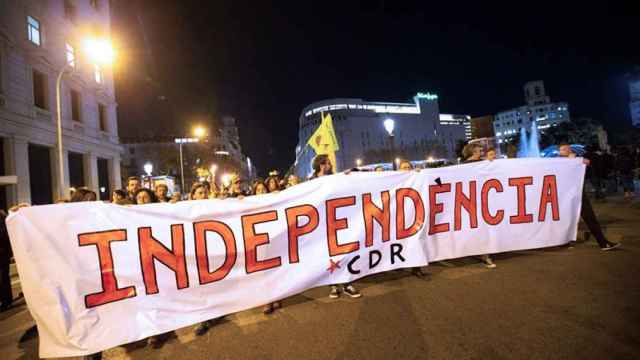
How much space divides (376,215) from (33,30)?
20190 mm

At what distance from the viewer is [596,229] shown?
18.8 ft

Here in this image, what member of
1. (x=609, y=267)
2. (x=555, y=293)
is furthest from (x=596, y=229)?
(x=555, y=293)

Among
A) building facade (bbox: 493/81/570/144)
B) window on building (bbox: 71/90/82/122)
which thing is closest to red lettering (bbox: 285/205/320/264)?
window on building (bbox: 71/90/82/122)

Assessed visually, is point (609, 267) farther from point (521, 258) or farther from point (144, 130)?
point (144, 130)

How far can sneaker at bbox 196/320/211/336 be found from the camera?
387 cm

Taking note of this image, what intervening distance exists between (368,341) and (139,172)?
260 feet

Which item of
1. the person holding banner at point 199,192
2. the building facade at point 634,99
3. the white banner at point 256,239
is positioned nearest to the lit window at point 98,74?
the person holding banner at point 199,192

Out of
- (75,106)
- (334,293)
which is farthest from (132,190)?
(75,106)

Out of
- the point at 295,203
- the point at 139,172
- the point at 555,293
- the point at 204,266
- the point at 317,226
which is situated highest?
the point at 139,172

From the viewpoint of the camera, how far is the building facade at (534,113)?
12769 cm

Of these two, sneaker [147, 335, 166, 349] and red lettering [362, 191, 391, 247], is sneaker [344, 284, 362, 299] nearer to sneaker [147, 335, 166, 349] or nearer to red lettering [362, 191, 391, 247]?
red lettering [362, 191, 391, 247]

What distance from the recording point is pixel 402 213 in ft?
16.0

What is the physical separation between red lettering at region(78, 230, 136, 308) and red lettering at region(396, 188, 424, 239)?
338 cm

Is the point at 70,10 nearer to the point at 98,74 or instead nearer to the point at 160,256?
the point at 98,74
